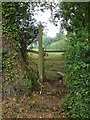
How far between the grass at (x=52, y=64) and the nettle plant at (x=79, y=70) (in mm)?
2020

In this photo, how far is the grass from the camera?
606cm

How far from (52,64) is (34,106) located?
209 centimetres

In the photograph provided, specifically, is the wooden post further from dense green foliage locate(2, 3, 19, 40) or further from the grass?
dense green foliage locate(2, 3, 19, 40)

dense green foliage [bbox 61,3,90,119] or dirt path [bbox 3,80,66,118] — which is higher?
dense green foliage [bbox 61,3,90,119]

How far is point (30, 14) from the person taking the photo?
5793 millimetres

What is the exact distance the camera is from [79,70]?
12.6 ft

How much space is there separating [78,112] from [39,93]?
133 cm

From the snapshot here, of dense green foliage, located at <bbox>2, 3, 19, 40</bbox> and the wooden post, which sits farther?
the wooden post

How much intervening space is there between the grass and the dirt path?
45.6 inches

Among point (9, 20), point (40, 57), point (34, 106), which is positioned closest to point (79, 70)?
point (34, 106)

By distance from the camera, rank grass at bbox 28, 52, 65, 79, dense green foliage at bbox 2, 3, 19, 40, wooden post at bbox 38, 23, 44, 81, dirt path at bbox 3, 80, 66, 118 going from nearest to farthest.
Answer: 1. dirt path at bbox 3, 80, 66, 118
2. dense green foliage at bbox 2, 3, 19, 40
3. wooden post at bbox 38, 23, 44, 81
4. grass at bbox 28, 52, 65, 79

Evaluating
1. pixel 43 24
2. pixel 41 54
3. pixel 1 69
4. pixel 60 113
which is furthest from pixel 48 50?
pixel 60 113

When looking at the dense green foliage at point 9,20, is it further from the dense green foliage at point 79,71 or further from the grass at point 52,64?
the dense green foliage at point 79,71

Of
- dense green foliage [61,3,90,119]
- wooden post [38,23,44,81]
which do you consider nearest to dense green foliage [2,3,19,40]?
wooden post [38,23,44,81]
